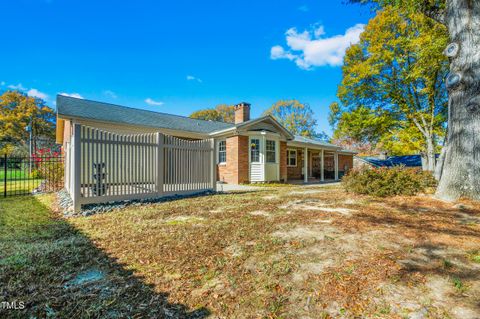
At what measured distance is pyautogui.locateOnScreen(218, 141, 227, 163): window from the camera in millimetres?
13938

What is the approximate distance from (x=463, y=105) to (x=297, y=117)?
35.5m

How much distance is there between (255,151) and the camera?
44.7 feet

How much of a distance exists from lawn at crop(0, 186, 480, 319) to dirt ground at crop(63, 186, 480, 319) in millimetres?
13

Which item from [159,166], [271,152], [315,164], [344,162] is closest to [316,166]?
[315,164]

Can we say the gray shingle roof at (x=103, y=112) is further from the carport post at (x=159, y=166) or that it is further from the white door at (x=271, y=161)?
the carport post at (x=159, y=166)

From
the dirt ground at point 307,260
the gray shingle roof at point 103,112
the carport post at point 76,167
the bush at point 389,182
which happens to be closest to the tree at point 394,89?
the bush at point 389,182

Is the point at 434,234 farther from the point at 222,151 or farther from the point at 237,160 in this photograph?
the point at 222,151

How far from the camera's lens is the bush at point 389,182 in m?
7.20

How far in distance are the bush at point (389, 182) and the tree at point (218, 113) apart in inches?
1394

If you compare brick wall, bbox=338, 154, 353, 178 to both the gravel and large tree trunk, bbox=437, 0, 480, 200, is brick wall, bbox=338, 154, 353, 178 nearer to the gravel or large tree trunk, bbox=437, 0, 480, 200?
large tree trunk, bbox=437, 0, 480, 200

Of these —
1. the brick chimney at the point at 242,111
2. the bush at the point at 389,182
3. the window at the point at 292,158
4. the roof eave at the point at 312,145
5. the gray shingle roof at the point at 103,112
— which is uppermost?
the brick chimney at the point at 242,111

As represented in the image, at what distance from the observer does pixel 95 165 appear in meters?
5.72

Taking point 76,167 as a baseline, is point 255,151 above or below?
above

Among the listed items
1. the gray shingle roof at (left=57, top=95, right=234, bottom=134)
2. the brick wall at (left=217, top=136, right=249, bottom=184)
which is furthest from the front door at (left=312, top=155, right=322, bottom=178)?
the gray shingle roof at (left=57, top=95, right=234, bottom=134)
